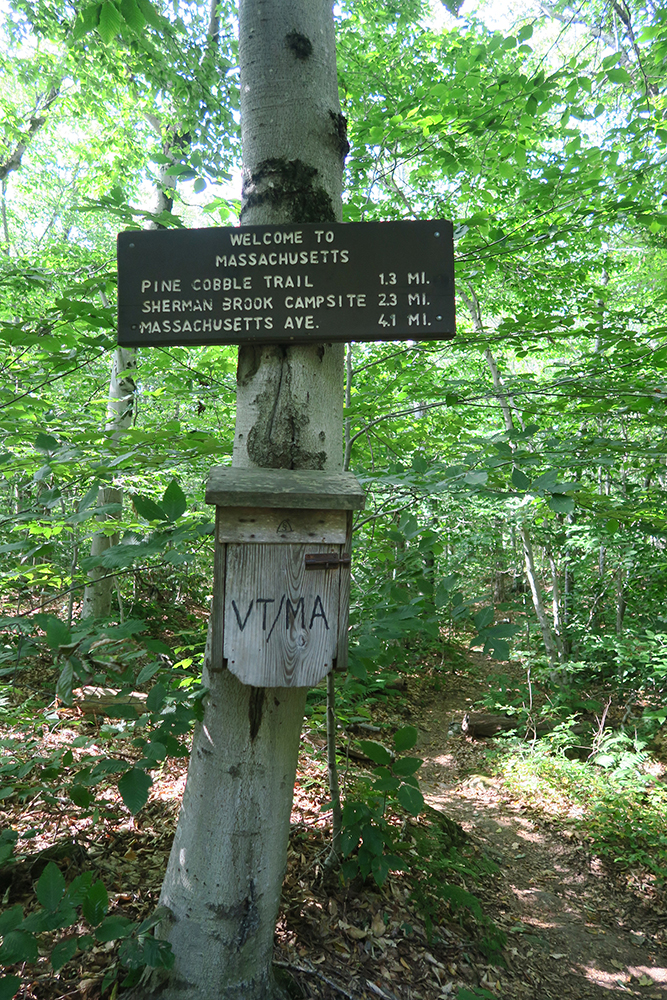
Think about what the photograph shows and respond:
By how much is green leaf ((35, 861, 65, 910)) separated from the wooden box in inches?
29.4

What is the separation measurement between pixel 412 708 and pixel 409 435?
548 cm

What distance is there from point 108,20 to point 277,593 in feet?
7.99

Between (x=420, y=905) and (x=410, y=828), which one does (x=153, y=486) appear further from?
(x=420, y=905)

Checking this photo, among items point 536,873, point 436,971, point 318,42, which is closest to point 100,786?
point 436,971

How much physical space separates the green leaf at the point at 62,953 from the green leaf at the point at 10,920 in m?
0.12

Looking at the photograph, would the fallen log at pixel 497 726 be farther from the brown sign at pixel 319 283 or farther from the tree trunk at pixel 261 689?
the brown sign at pixel 319 283

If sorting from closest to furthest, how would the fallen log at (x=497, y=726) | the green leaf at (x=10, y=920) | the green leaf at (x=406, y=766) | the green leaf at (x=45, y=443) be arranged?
the green leaf at (x=10, y=920) → the green leaf at (x=45, y=443) → the green leaf at (x=406, y=766) → the fallen log at (x=497, y=726)

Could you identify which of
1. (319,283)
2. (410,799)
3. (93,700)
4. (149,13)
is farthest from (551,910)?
(149,13)

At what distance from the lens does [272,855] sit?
5.67 ft

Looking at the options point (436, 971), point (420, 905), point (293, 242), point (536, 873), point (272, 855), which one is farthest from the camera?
point (536, 873)

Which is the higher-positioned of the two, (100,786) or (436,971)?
(100,786)

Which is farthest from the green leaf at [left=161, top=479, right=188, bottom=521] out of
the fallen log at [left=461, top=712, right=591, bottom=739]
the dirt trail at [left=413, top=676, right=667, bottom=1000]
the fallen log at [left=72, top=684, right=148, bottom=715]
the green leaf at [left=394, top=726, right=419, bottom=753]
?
the fallen log at [left=461, top=712, right=591, bottom=739]

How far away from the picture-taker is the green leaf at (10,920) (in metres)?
1.37

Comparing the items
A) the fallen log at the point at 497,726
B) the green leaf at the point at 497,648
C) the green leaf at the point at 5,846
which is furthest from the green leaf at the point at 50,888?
the fallen log at the point at 497,726
